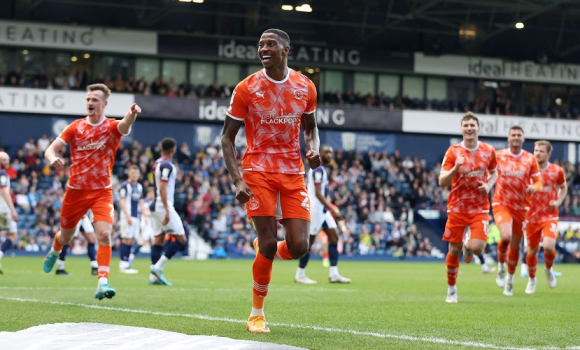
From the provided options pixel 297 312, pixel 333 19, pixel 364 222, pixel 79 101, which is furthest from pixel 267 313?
pixel 333 19

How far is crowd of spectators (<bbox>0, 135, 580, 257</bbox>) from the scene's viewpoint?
32.9 metres

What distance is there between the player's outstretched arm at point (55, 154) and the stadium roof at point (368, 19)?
2980 cm

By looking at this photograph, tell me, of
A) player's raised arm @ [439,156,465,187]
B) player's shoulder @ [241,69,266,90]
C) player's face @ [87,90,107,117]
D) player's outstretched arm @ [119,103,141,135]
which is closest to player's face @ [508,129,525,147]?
player's raised arm @ [439,156,465,187]

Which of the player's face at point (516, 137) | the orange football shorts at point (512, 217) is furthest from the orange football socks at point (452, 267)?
the player's face at point (516, 137)

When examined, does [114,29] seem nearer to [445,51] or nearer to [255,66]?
[255,66]

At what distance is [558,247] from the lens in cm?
3719

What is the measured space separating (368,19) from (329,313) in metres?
37.7

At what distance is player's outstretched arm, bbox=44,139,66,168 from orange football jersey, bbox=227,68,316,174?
2922 mm

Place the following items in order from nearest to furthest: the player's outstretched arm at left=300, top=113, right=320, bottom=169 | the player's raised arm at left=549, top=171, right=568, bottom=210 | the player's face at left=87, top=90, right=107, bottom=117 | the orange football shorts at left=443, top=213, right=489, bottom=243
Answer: the player's outstretched arm at left=300, top=113, right=320, bottom=169 → the player's face at left=87, top=90, right=107, bottom=117 → the orange football shorts at left=443, top=213, right=489, bottom=243 → the player's raised arm at left=549, top=171, right=568, bottom=210

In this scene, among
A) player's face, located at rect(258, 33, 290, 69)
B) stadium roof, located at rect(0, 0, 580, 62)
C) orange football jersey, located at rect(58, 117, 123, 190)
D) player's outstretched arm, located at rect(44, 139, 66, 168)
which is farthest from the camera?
stadium roof, located at rect(0, 0, 580, 62)

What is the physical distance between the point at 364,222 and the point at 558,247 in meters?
8.46

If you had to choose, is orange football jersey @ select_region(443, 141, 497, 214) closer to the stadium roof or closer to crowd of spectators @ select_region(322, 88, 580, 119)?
the stadium roof

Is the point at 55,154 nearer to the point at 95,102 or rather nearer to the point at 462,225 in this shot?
the point at 95,102

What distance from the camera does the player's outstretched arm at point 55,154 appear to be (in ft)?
31.7
